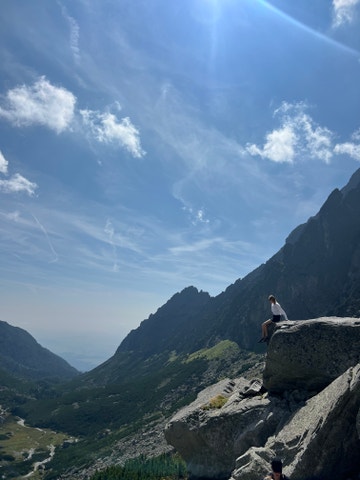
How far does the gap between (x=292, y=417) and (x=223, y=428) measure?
6.07 metres

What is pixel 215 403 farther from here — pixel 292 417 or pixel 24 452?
pixel 24 452

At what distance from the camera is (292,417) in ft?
64.3

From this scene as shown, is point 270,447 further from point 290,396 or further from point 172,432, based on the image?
point 172,432

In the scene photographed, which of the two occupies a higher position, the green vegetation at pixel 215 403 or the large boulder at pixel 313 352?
the large boulder at pixel 313 352

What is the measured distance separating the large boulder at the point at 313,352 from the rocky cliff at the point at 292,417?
53 mm

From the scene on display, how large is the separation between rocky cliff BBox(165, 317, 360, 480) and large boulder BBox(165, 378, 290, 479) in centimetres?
5

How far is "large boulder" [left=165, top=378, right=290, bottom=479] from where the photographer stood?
21.6 meters

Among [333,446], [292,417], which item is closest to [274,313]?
[292,417]

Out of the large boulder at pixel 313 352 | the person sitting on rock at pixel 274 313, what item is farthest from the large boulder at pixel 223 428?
the person sitting on rock at pixel 274 313

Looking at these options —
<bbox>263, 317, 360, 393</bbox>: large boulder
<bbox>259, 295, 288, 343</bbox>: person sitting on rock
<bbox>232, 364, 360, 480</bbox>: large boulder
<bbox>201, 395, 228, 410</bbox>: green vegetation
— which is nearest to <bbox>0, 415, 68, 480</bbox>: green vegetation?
<bbox>201, 395, 228, 410</bbox>: green vegetation

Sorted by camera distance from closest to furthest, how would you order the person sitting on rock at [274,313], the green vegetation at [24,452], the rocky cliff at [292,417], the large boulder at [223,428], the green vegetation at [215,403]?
the rocky cliff at [292,417] → the large boulder at [223,428] → the person sitting on rock at [274,313] → the green vegetation at [215,403] → the green vegetation at [24,452]

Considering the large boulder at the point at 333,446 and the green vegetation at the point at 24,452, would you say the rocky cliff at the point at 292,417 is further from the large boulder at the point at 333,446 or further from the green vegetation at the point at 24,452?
the green vegetation at the point at 24,452

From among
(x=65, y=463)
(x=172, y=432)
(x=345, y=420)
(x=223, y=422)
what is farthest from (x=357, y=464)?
(x=65, y=463)

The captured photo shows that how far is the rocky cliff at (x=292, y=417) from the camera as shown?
14961 mm
